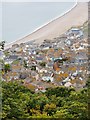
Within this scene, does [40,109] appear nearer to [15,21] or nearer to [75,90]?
[75,90]

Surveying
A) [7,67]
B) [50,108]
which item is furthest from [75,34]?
[50,108]

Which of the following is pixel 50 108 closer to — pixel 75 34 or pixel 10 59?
pixel 10 59

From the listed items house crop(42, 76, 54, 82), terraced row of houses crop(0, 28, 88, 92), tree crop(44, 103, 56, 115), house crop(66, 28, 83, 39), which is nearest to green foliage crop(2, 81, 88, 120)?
tree crop(44, 103, 56, 115)

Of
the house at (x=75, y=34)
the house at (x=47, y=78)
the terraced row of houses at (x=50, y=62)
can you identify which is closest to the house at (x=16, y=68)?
the terraced row of houses at (x=50, y=62)

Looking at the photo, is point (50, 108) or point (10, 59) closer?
point (50, 108)

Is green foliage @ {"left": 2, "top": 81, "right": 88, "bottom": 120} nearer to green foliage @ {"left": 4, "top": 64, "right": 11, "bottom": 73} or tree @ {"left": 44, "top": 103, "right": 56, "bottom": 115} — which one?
tree @ {"left": 44, "top": 103, "right": 56, "bottom": 115}

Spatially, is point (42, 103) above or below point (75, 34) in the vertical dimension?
below

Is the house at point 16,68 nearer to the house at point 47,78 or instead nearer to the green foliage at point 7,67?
the green foliage at point 7,67

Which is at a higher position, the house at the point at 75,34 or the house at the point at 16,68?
the house at the point at 75,34

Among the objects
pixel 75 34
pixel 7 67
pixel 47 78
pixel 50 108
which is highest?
pixel 75 34

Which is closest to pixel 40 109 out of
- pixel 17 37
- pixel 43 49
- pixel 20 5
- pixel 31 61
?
pixel 31 61
